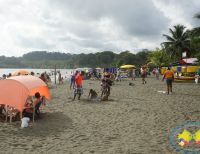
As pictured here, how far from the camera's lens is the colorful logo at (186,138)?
7494 millimetres

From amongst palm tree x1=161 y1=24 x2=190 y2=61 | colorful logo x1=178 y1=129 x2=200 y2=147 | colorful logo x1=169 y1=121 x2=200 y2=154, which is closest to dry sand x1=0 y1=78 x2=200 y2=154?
colorful logo x1=169 y1=121 x2=200 y2=154

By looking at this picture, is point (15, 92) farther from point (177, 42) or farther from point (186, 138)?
point (177, 42)

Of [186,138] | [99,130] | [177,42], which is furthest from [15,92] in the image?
[177,42]

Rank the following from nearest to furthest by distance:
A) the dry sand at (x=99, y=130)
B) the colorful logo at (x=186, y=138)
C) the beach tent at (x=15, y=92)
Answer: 1. the colorful logo at (x=186, y=138)
2. the dry sand at (x=99, y=130)
3. the beach tent at (x=15, y=92)

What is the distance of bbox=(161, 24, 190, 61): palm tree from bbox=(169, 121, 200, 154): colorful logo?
176 feet

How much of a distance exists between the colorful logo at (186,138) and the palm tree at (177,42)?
53.7 m

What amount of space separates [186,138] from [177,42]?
183 ft

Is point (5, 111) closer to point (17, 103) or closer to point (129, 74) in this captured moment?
point (17, 103)

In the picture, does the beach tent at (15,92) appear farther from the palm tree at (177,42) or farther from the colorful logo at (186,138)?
the palm tree at (177,42)

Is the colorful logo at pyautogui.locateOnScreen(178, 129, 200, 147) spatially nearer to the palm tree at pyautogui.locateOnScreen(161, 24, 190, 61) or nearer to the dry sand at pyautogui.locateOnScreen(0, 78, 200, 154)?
the dry sand at pyautogui.locateOnScreen(0, 78, 200, 154)

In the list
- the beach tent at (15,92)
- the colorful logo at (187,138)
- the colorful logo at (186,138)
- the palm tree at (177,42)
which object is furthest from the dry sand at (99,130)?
the palm tree at (177,42)

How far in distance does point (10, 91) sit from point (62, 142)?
12.5 ft

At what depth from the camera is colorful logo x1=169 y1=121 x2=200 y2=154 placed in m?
7.49

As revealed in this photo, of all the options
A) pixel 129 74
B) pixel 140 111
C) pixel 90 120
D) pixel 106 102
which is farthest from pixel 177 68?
pixel 90 120
